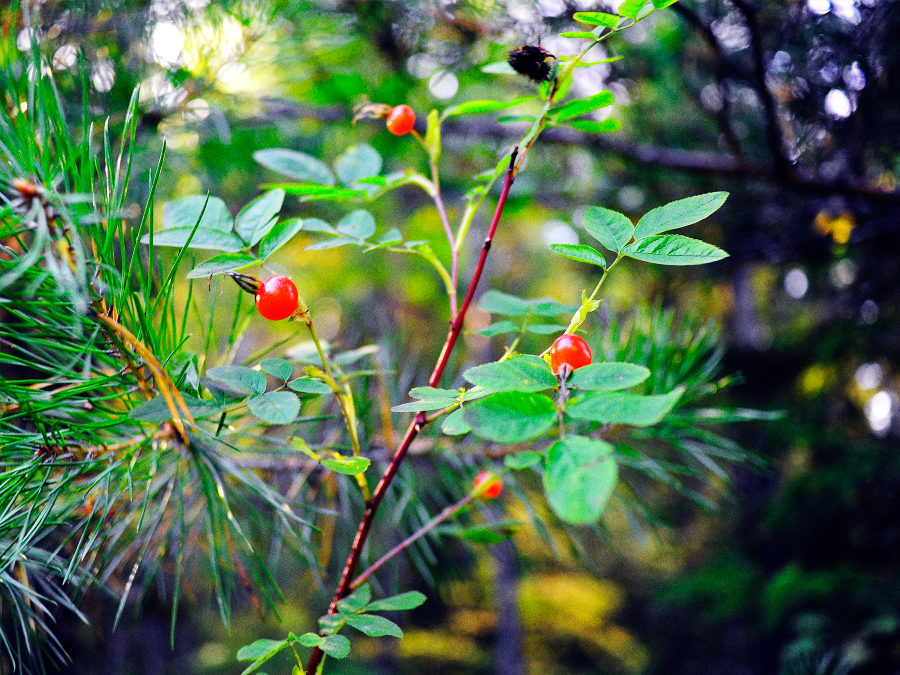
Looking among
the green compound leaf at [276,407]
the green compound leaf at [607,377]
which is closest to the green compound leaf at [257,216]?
the green compound leaf at [276,407]

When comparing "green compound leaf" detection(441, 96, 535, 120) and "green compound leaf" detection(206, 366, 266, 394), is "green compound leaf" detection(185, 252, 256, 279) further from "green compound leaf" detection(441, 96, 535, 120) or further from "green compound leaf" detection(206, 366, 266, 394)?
"green compound leaf" detection(441, 96, 535, 120)

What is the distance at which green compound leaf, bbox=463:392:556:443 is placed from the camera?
0.22 m

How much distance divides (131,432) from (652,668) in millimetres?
5826

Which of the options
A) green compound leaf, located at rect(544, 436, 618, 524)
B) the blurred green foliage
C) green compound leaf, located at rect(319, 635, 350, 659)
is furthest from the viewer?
the blurred green foliage

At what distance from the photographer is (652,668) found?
4.84m

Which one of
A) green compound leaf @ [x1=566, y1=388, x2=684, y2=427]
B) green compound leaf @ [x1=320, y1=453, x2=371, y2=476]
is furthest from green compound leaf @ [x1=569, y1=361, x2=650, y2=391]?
green compound leaf @ [x1=320, y1=453, x2=371, y2=476]

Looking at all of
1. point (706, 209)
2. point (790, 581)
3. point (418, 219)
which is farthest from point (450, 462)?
point (418, 219)

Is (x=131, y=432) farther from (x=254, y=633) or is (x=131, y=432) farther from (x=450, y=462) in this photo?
(x=254, y=633)

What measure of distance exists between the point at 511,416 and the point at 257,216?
230mm

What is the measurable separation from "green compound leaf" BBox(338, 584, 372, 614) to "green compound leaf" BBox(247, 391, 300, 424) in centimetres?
14

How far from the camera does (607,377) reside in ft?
0.84

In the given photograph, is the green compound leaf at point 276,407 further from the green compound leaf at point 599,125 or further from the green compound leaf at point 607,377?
the green compound leaf at point 599,125

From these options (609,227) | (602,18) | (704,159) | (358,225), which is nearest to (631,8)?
(602,18)

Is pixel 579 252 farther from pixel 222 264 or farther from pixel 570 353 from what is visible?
pixel 222 264
